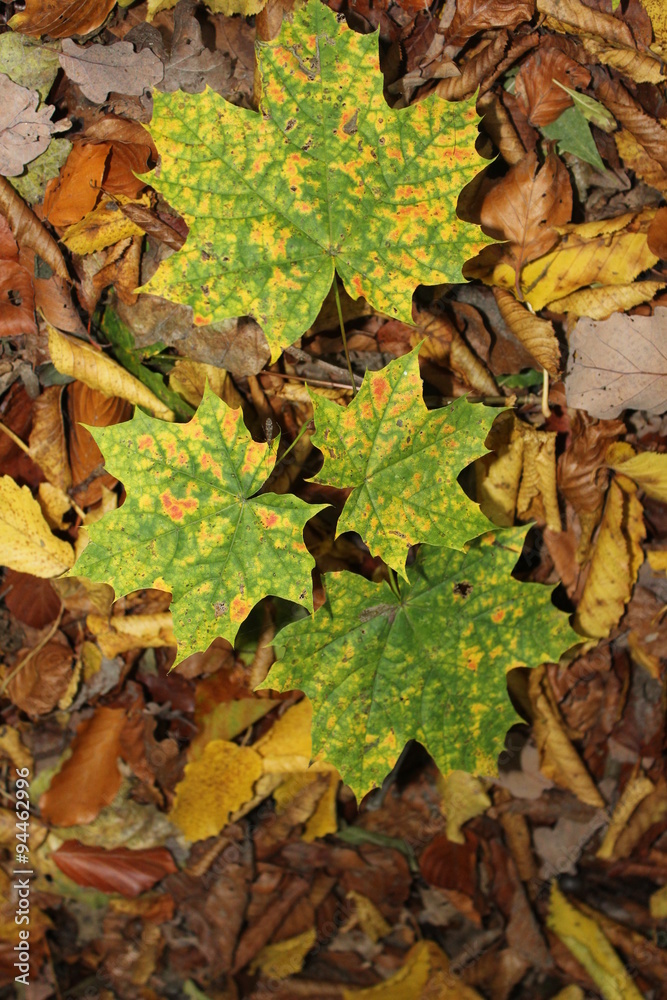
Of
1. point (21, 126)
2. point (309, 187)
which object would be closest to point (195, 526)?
point (309, 187)

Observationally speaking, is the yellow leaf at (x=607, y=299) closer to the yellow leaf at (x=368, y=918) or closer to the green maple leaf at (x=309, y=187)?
the green maple leaf at (x=309, y=187)

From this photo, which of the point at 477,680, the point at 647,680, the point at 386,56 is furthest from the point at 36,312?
the point at 647,680

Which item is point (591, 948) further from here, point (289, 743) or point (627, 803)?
point (289, 743)

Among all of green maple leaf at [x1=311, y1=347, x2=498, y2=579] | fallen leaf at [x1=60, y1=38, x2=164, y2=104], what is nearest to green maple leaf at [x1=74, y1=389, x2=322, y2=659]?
green maple leaf at [x1=311, y1=347, x2=498, y2=579]

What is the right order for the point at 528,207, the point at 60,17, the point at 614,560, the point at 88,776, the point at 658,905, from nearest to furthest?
the point at 60,17, the point at 528,207, the point at 614,560, the point at 88,776, the point at 658,905

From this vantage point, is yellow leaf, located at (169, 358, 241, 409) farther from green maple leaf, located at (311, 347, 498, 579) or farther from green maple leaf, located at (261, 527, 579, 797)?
green maple leaf, located at (261, 527, 579, 797)

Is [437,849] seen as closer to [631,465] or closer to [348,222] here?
[631,465]

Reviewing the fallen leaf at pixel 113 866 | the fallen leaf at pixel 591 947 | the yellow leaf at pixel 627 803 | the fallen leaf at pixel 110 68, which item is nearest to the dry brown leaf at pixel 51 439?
the fallen leaf at pixel 110 68
